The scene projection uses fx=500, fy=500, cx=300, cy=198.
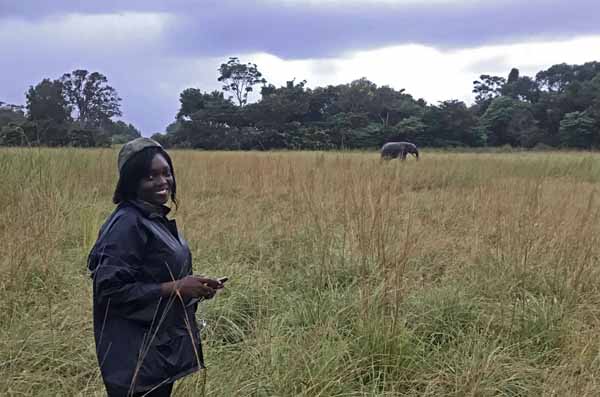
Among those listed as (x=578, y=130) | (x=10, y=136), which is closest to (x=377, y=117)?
(x=578, y=130)

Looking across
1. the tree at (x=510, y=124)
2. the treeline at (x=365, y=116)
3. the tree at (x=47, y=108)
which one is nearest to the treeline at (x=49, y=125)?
the tree at (x=47, y=108)

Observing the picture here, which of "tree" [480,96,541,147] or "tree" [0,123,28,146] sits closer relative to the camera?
"tree" [0,123,28,146]

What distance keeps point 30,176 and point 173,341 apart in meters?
3.72

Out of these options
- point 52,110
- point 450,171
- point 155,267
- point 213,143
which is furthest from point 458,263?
point 213,143

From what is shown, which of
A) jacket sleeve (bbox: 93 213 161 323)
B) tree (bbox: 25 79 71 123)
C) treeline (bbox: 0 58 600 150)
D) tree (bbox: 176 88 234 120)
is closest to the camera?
jacket sleeve (bbox: 93 213 161 323)

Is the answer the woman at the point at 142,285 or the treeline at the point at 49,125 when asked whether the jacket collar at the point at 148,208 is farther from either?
the treeline at the point at 49,125

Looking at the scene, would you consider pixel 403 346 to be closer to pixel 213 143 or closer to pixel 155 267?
pixel 155 267

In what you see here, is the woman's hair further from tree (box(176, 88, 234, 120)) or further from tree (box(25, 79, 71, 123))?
tree (box(176, 88, 234, 120))

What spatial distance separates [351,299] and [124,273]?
1420mm

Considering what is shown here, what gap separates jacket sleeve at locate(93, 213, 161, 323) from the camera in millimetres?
1173

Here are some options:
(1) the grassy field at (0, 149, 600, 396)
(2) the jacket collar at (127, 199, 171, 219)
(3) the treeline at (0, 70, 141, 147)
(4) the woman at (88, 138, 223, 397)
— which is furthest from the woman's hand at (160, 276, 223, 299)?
(3) the treeline at (0, 70, 141, 147)

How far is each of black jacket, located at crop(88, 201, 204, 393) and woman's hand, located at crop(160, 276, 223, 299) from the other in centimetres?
2

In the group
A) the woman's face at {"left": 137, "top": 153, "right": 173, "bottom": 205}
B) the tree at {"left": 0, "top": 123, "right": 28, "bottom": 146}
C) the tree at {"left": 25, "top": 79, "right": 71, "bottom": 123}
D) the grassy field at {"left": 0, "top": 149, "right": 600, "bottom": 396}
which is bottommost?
the grassy field at {"left": 0, "top": 149, "right": 600, "bottom": 396}

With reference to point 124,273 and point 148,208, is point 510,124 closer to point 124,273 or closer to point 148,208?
point 148,208
